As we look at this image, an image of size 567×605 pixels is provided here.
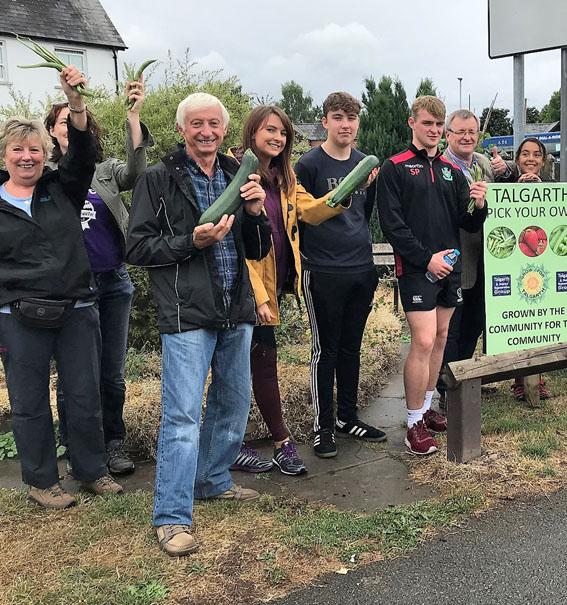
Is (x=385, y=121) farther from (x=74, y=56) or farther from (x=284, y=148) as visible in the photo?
(x=74, y=56)

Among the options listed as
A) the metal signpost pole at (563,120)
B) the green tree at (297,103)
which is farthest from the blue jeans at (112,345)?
the green tree at (297,103)

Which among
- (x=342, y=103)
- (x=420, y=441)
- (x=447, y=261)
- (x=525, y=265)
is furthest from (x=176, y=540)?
(x=525, y=265)

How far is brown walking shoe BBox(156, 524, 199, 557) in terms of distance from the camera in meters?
2.98

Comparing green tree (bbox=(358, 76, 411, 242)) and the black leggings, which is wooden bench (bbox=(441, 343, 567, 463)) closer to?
the black leggings

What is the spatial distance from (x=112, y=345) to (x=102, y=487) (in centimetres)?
85

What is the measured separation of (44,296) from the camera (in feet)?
10.9

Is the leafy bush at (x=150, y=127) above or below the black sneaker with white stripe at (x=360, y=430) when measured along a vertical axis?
above

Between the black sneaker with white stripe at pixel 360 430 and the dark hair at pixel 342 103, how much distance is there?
7.08 ft

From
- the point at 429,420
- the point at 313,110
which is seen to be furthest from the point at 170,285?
the point at 313,110

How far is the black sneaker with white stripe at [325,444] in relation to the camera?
14.0ft

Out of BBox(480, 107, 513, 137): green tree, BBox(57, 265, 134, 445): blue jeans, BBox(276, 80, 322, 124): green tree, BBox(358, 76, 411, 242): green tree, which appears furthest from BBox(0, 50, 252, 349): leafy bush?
BBox(276, 80, 322, 124): green tree

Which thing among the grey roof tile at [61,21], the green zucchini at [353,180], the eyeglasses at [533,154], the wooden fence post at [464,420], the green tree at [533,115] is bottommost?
the wooden fence post at [464,420]

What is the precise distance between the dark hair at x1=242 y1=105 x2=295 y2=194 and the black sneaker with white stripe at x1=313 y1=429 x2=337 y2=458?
163 cm

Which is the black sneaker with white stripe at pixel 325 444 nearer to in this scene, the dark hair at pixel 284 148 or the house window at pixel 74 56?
the dark hair at pixel 284 148
